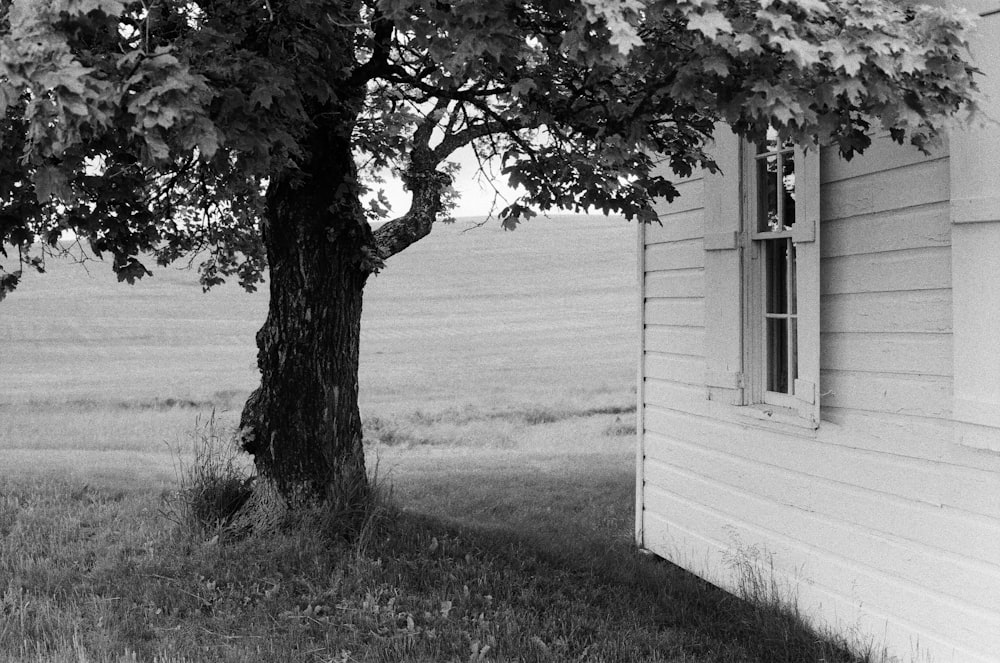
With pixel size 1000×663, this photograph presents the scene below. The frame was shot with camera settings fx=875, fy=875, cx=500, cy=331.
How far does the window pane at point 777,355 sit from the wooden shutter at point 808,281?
52 cm

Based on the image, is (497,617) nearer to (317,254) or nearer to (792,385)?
(792,385)

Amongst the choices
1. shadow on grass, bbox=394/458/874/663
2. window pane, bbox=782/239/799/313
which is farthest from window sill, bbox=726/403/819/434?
shadow on grass, bbox=394/458/874/663

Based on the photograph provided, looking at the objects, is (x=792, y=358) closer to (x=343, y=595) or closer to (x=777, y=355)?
(x=777, y=355)

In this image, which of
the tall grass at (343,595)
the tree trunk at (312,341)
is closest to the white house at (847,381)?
the tall grass at (343,595)

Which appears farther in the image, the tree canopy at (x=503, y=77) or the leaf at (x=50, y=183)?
the leaf at (x=50, y=183)

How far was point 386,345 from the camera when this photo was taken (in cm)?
3775

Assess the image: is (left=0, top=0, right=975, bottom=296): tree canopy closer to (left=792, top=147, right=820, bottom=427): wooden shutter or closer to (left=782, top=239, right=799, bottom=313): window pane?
(left=792, top=147, right=820, bottom=427): wooden shutter

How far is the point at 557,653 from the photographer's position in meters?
5.18

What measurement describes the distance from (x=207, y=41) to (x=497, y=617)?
3.87m

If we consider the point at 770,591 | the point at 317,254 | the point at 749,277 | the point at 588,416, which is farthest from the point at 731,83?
the point at 588,416

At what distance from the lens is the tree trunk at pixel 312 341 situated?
7281mm

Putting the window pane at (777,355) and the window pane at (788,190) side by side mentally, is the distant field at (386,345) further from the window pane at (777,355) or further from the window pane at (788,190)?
the window pane at (788,190)

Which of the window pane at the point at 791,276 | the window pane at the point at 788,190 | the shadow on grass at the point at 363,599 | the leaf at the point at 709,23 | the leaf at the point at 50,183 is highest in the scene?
the leaf at the point at 709,23

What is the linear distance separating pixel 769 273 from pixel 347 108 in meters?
3.52
